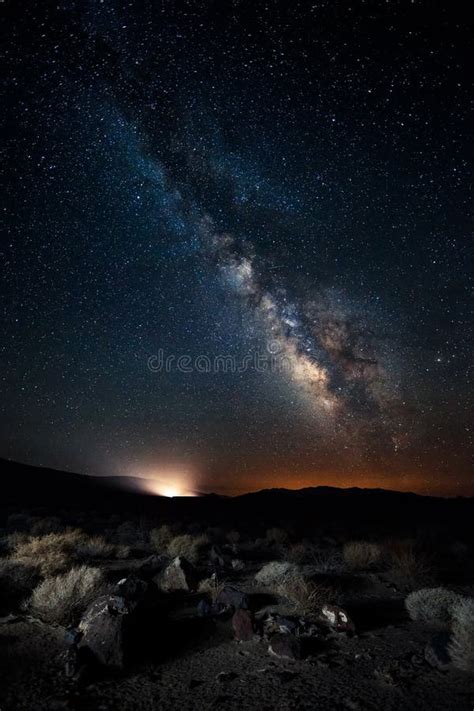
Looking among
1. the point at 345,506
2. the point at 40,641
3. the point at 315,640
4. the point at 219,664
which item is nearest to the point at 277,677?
the point at 219,664

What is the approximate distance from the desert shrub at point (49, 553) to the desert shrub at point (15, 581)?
0.25 metres

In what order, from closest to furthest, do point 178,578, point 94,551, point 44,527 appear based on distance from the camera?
point 178,578 → point 94,551 → point 44,527

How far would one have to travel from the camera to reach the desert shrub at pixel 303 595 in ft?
25.9

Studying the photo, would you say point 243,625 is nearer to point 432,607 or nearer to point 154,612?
point 154,612

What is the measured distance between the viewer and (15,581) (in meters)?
8.31

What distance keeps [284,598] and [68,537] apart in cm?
794

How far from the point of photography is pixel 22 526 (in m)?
18.0

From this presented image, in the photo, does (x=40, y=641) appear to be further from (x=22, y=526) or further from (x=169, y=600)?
(x=22, y=526)

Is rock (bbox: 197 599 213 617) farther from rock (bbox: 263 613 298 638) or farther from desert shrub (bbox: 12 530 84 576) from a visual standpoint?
Result: desert shrub (bbox: 12 530 84 576)

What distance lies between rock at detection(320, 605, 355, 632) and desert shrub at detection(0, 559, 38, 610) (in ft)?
19.5

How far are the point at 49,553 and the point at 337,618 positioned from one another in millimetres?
7500

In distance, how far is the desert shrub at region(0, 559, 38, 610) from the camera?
25.3 feet

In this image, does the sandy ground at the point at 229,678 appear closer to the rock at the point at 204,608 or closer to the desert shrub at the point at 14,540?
the rock at the point at 204,608

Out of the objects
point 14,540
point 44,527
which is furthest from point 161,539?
point 44,527
